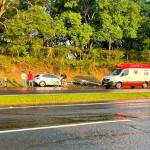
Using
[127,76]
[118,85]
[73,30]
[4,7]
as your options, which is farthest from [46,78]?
[4,7]

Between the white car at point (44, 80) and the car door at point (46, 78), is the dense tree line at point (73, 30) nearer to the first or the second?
the white car at point (44, 80)

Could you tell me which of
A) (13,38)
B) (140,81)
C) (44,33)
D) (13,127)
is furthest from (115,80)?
(13,127)

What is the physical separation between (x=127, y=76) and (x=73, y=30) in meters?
12.4

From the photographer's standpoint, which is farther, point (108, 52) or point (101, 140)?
point (108, 52)

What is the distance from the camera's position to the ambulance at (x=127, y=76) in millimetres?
30869

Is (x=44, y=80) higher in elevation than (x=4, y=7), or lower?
lower

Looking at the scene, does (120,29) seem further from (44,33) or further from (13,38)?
(13,38)

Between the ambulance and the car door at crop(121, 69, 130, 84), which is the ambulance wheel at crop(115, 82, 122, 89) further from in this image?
the car door at crop(121, 69, 130, 84)

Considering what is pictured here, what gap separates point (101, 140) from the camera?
22.2 ft

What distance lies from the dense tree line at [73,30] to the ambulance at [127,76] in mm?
9830

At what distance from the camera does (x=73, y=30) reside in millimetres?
39781

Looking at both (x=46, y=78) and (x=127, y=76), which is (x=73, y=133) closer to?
(x=127, y=76)

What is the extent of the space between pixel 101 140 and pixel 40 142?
150cm

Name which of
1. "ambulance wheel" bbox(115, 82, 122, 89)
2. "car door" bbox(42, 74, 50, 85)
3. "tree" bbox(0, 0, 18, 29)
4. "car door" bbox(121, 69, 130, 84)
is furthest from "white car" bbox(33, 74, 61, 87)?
"tree" bbox(0, 0, 18, 29)
